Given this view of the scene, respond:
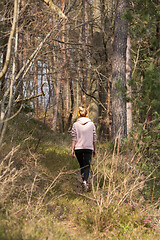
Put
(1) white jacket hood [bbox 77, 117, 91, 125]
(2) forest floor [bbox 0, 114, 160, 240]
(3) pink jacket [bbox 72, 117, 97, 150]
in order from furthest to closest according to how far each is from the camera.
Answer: (1) white jacket hood [bbox 77, 117, 91, 125], (3) pink jacket [bbox 72, 117, 97, 150], (2) forest floor [bbox 0, 114, 160, 240]

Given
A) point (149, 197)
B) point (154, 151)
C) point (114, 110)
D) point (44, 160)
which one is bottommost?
point (149, 197)

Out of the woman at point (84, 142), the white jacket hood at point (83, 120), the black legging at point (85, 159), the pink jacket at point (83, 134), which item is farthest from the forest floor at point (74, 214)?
the white jacket hood at point (83, 120)

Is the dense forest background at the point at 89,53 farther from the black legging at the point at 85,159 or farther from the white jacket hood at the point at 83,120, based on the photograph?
the black legging at the point at 85,159

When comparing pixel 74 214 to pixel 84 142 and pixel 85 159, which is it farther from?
pixel 84 142

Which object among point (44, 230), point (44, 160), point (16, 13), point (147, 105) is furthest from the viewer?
point (44, 160)

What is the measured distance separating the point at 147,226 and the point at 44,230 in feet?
6.84

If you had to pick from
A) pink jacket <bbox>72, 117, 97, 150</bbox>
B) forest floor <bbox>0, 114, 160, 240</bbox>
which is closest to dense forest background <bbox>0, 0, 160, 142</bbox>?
pink jacket <bbox>72, 117, 97, 150</bbox>

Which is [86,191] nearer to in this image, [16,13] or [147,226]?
[147,226]

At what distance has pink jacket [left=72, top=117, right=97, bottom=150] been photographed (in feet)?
19.2

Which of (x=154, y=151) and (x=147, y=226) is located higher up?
(x=154, y=151)

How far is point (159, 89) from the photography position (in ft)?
19.0

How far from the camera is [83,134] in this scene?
5875 mm

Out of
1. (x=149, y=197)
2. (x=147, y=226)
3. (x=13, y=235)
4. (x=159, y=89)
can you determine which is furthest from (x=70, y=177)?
(x=13, y=235)

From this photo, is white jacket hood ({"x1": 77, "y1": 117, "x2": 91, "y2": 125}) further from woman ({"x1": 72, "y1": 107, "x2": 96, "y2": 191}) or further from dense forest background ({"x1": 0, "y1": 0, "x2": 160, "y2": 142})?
dense forest background ({"x1": 0, "y1": 0, "x2": 160, "y2": 142})
